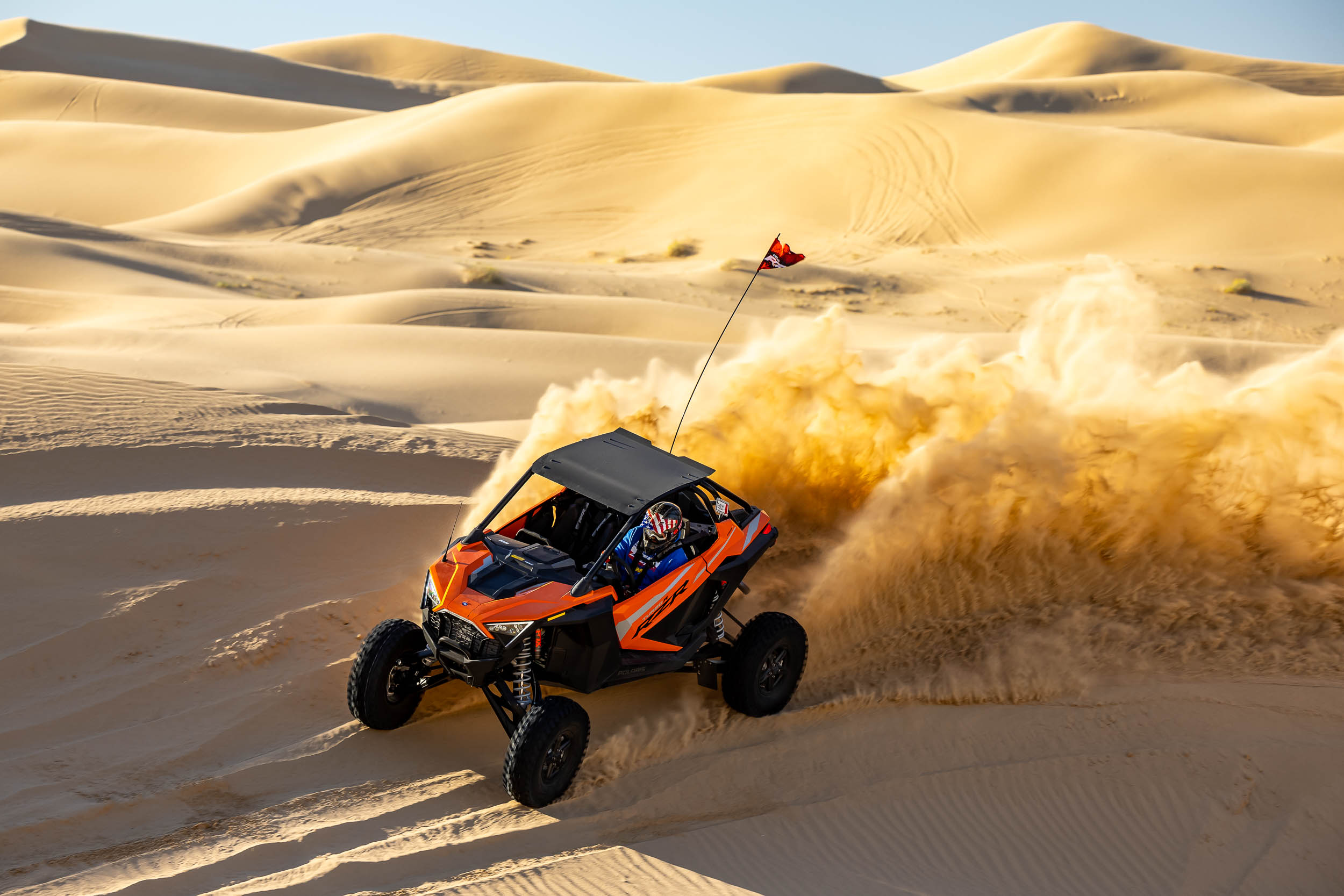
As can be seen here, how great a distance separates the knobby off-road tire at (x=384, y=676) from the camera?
6.50 m

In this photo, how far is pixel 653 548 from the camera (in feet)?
22.2

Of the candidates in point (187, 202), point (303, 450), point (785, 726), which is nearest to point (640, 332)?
point (303, 450)

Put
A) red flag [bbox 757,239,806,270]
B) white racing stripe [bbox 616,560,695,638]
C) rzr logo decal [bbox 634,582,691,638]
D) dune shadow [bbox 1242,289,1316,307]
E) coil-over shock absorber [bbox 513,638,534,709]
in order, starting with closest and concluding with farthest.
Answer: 1. coil-over shock absorber [bbox 513,638,534,709]
2. white racing stripe [bbox 616,560,695,638]
3. rzr logo decal [bbox 634,582,691,638]
4. red flag [bbox 757,239,806,270]
5. dune shadow [bbox 1242,289,1316,307]

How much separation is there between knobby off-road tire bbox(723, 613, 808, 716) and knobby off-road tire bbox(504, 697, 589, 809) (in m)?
A: 1.22

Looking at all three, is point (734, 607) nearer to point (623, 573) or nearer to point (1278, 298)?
point (623, 573)

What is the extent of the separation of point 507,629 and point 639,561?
1.15 meters

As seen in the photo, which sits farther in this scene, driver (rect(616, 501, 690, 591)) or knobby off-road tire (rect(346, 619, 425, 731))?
driver (rect(616, 501, 690, 591))

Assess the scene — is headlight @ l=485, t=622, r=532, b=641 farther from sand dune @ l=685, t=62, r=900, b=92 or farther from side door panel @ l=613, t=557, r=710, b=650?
sand dune @ l=685, t=62, r=900, b=92

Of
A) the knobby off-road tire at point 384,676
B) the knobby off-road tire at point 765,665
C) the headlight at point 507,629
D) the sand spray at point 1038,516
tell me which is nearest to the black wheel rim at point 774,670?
the knobby off-road tire at point 765,665

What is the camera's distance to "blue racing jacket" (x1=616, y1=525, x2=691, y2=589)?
6691 millimetres

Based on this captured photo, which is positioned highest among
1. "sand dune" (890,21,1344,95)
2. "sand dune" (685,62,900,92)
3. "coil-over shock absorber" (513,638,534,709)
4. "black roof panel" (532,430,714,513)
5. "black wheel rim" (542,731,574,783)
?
"sand dune" (890,21,1344,95)

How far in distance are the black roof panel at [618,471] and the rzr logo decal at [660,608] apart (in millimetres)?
635

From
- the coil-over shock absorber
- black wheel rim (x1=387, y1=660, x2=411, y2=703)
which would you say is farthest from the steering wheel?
black wheel rim (x1=387, y1=660, x2=411, y2=703)

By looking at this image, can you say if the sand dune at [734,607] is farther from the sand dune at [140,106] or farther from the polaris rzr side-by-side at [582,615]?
the sand dune at [140,106]
